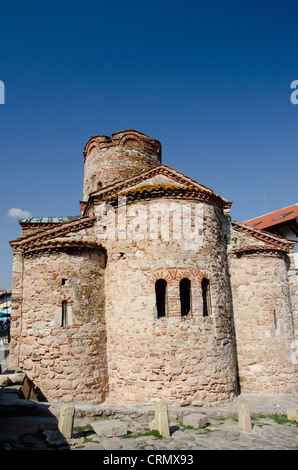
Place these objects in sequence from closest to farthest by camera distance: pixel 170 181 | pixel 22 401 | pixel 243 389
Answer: pixel 22 401 → pixel 243 389 → pixel 170 181

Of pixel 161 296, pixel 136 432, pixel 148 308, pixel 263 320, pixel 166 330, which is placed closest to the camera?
pixel 136 432

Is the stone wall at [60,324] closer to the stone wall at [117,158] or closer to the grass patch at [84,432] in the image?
the grass patch at [84,432]

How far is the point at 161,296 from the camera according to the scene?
33.7ft

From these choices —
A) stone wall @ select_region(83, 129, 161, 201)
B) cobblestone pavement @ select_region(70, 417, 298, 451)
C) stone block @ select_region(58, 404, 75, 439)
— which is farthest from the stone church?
stone wall @ select_region(83, 129, 161, 201)

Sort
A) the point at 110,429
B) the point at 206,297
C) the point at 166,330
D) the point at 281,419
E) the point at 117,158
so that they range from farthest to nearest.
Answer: the point at 117,158 → the point at 206,297 → the point at 166,330 → the point at 281,419 → the point at 110,429

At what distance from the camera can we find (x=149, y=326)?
9.85 m

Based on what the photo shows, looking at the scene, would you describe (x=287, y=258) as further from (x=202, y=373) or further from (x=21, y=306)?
(x=21, y=306)

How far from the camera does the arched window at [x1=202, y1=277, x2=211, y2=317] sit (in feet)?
34.8

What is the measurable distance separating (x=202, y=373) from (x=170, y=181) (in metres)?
6.81

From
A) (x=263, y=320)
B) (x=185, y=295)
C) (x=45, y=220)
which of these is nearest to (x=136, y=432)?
(x=185, y=295)

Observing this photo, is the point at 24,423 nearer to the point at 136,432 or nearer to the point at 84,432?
the point at 84,432

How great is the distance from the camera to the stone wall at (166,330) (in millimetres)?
9609

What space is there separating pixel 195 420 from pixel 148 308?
326 centimetres
